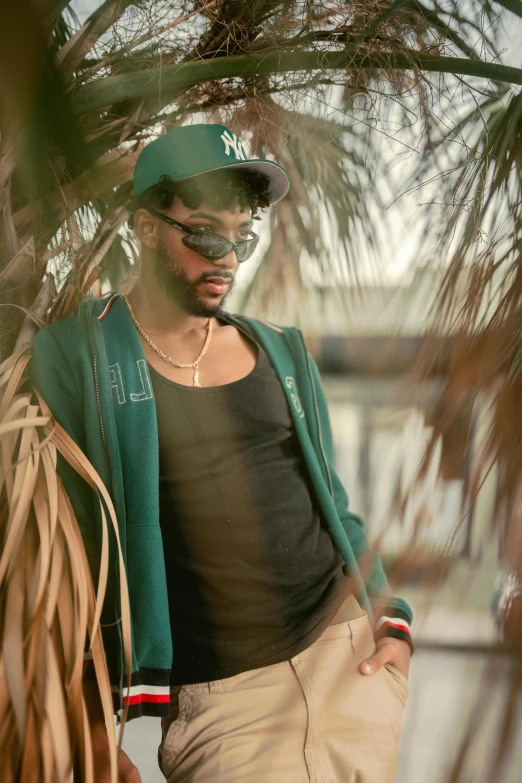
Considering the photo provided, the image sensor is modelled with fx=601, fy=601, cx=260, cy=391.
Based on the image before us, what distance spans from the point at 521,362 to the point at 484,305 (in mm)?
23

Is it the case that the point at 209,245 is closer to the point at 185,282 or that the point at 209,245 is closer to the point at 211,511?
the point at 185,282

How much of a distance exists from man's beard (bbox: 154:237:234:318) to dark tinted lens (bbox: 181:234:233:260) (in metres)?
0.02

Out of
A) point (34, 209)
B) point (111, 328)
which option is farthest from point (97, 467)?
point (34, 209)

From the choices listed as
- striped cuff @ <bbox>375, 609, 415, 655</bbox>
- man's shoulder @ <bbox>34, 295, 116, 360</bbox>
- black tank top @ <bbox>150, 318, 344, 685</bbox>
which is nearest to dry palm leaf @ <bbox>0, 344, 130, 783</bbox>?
man's shoulder @ <bbox>34, 295, 116, 360</bbox>

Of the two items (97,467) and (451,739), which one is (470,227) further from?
(97,467)

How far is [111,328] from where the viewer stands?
2.50 ft

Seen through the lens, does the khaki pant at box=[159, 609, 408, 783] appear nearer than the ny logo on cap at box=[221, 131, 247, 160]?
No

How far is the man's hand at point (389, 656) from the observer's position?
794 millimetres

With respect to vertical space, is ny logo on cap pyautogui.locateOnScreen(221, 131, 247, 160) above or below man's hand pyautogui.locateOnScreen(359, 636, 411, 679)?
above

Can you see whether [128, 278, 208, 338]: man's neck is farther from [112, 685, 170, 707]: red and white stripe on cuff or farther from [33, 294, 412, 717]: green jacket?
[112, 685, 170, 707]: red and white stripe on cuff

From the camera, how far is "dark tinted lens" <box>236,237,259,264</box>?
0.40m

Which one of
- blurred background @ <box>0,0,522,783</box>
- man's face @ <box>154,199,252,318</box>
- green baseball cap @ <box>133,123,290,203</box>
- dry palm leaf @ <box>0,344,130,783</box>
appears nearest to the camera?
blurred background @ <box>0,0,522,783</box>

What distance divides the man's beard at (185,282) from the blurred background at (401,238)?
0.84ft

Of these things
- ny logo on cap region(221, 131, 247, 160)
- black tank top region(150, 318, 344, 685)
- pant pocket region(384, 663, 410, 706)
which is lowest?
pant pocket region(384, 663, 410, 706)
